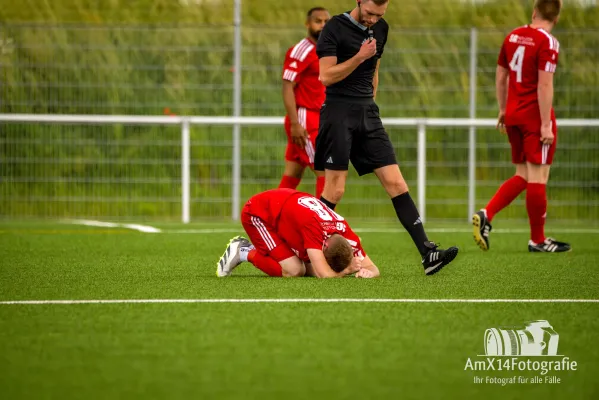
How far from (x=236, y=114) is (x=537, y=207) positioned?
530 centimetres

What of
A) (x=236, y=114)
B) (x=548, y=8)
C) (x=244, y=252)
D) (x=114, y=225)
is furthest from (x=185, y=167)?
(x=244, y=252)

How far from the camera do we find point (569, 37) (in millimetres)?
13445

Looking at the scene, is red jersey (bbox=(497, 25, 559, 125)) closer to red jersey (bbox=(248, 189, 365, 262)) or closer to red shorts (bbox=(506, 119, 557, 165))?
red shorts (bbox=(506, 119, 557, 165))

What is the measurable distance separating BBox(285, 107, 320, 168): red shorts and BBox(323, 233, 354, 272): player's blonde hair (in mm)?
2985

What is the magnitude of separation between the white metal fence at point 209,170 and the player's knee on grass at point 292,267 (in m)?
6.80

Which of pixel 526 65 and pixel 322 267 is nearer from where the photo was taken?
pixel 322 267

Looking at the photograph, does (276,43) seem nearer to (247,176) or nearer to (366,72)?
(247,176)

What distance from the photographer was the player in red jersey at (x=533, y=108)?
28.1 feet

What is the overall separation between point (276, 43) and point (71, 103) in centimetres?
231

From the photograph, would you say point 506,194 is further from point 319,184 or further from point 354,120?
point 354,120

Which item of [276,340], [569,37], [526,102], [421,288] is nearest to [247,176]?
[569,37]

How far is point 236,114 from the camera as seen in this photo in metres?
13.5

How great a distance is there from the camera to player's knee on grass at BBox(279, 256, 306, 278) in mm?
6727

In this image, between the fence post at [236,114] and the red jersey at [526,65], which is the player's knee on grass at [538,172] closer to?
the red jersey at [526,65]
